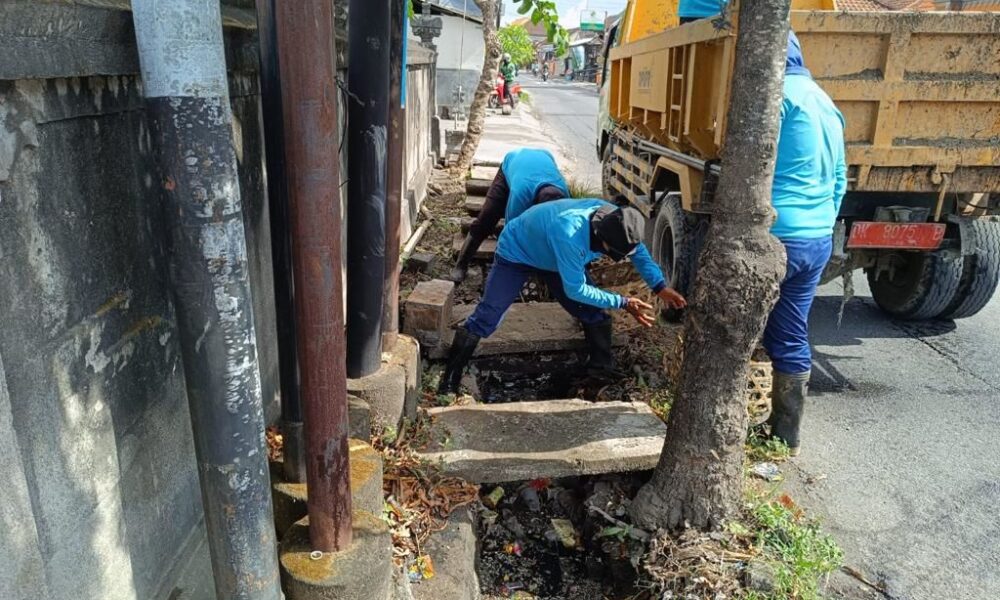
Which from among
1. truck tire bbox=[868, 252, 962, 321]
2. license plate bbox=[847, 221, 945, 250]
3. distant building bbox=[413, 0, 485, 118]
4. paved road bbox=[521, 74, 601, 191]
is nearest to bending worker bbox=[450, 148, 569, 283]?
license plate bbox=[847, 221, 945, 250]

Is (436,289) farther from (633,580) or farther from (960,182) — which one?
(960,182)

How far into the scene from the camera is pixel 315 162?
1.83 metres

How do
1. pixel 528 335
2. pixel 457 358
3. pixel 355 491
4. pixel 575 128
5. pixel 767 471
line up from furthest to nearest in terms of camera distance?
pixel 575 128
pixel 528 335
pixel 457 358
pixel 767 471
pixel 355 491

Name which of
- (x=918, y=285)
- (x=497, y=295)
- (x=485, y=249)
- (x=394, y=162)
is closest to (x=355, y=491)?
(x=394, y=162)

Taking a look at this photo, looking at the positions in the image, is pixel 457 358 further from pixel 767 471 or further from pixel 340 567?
pixel 340 567

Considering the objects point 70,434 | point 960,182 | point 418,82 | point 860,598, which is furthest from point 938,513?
point 418,82

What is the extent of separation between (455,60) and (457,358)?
67.4ft

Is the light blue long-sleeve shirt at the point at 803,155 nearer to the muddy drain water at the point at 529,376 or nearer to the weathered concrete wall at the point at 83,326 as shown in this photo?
the muddy drain water at the point at 529,376

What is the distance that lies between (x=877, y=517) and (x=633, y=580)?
129 cm

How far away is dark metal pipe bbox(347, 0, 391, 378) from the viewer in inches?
103

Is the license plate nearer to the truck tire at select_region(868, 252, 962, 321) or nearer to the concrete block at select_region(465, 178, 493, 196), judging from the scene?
the truck tire at select_region(868, 252, 962, 321)

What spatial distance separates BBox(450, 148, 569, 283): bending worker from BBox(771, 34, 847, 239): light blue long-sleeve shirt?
1812mm

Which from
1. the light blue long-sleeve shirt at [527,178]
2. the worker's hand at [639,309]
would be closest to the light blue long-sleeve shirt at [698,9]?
the light blue long-sleeve shirt at [527,178]

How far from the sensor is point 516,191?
5.29m
